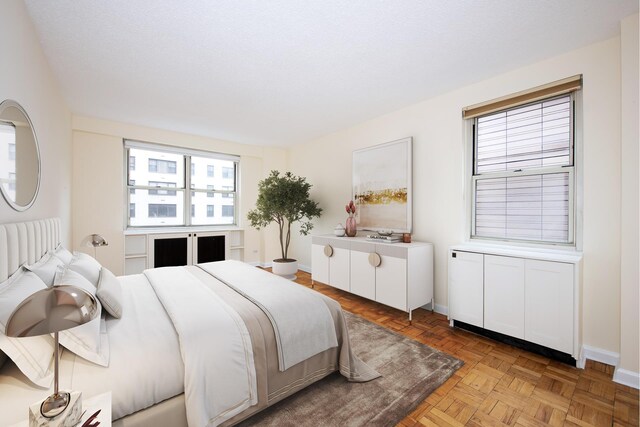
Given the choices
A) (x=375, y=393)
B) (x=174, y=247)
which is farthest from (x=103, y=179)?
(x=375, y=393)

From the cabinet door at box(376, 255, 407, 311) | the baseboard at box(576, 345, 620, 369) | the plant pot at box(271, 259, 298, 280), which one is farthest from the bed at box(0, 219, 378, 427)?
the plant pot at box(271, 259, 298, 280)

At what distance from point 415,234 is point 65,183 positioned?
4.58 meters

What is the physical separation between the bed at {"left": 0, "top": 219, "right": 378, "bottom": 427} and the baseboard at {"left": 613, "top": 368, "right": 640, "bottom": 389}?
1.74 meters

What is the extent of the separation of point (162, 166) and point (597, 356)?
606 centimetres

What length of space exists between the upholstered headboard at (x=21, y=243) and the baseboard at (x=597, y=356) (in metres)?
3.86

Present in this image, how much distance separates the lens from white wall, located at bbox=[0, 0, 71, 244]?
5.15 ft

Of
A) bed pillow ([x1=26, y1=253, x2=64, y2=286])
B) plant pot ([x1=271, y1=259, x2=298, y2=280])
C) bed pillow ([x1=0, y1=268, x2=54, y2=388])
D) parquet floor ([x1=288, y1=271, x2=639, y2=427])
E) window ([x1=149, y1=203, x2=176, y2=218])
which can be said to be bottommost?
parquet floor ([x1=288, y1=271, x2=639, y2=427])

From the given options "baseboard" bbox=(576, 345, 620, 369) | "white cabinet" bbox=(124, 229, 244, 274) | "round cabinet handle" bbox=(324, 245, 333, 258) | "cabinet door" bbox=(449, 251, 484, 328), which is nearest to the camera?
"baseboard" bbox=(576, 345, 620, 369)

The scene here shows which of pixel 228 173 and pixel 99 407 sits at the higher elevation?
pixel 228 173

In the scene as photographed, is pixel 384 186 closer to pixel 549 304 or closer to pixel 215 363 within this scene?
pixel 549 304

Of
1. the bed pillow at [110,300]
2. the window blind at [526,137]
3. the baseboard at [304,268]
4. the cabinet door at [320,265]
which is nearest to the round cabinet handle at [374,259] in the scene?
the cabinet door at [320,265]

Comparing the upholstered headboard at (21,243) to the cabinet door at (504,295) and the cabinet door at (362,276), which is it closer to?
the cabinet door at (362,276)

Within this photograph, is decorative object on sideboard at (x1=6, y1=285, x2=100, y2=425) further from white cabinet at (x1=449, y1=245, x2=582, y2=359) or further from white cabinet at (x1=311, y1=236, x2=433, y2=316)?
white cabinet at (x1=449, y1=245, x2=582, y2=359)

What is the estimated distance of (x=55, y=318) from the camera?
813 mm
